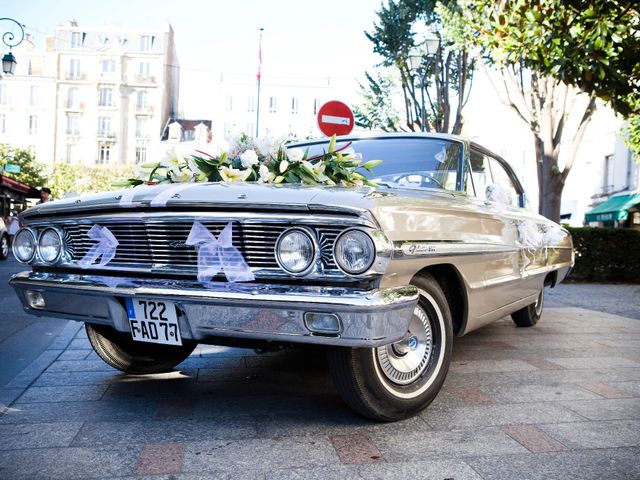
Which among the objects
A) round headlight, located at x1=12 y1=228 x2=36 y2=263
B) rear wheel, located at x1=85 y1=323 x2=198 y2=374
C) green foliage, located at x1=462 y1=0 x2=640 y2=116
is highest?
green foliage, located at x1=462 y1=0 x2=640 y2=116

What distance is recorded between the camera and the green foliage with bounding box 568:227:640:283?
1370 centimetres

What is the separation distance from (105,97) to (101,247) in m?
70.8

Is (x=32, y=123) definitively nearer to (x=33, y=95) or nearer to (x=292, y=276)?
(x=33, y=95)

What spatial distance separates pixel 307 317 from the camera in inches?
101

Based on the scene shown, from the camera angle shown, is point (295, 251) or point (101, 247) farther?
point (101, 247)

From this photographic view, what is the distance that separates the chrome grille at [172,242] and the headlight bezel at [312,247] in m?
0.02

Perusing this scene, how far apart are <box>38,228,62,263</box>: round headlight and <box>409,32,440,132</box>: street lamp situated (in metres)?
14.7

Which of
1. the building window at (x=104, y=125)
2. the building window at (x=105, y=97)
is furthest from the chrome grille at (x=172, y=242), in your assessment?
the building window at (x=105, y=97)

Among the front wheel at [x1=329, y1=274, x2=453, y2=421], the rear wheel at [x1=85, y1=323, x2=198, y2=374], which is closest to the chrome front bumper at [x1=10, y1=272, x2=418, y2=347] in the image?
the front wheel at [x1=329, y1=274, x2=453, y2=421]

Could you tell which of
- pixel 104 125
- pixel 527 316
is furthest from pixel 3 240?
pixel 104 125

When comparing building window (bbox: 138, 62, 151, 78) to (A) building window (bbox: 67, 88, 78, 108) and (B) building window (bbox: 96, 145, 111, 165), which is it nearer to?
(A) building window (bbox: 67, 88, 78, 108)

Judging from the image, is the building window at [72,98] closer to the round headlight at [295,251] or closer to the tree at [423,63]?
the tree at [423,63]

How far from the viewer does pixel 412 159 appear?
416 centimetres

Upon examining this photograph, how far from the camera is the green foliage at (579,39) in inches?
301
